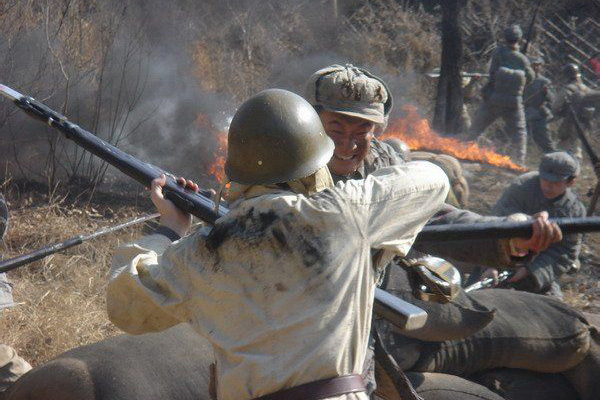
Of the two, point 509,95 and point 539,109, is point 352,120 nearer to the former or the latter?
point 509,95

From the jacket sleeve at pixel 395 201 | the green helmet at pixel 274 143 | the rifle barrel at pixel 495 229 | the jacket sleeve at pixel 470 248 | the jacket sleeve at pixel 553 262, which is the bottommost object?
the jacket sleeve at pixel 553 262

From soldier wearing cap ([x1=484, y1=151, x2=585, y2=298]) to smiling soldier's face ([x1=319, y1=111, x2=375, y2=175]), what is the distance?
3666 millimetres

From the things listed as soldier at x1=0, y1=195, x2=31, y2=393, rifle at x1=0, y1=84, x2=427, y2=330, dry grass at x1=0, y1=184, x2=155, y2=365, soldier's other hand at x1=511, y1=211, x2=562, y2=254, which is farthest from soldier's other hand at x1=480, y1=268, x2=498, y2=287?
rifle at x1=0, y1=84, x2=427, y2=330

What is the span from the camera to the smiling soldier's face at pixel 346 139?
4.02 metres

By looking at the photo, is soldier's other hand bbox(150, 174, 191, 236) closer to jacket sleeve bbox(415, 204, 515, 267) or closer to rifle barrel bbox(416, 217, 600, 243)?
rifle barrel bbox(416, 217, 600, 243)

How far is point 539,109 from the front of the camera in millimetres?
16703

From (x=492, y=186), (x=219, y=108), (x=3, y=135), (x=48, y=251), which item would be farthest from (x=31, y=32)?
(x=492, y=186)

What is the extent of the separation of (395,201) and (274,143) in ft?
1.32

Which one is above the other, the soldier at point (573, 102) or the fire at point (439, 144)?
the fire at point (439, 144)

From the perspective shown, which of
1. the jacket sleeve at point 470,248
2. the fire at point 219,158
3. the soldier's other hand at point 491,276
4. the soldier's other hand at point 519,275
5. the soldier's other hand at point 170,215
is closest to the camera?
the soldier's other hand at point 170,215

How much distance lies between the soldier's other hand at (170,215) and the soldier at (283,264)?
0.98 ft

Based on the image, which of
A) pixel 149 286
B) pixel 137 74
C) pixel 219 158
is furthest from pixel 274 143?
pixel 137 74

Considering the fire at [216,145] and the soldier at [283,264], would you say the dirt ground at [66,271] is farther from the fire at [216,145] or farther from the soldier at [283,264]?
the soldier at [283,264]

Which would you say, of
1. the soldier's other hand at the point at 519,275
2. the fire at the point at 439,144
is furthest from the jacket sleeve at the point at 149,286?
the fire at the point at 439,144
